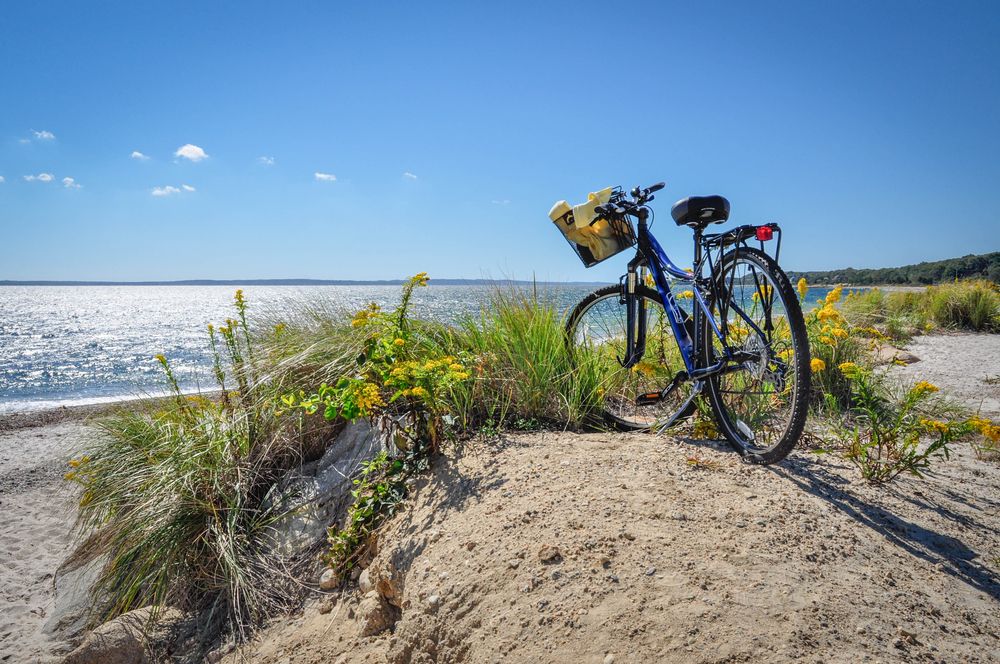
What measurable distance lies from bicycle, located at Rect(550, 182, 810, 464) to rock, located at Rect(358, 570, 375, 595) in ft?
6.46

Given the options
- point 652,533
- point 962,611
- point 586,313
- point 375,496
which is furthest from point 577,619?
point 586,313

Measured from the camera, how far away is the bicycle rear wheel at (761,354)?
2506mm

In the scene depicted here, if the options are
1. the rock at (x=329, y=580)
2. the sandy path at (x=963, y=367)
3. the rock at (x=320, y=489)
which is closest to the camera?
the rock at (x=329, y=580)

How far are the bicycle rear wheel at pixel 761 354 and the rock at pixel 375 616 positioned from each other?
2083 mm

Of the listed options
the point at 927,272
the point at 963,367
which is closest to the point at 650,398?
the point at 963,367

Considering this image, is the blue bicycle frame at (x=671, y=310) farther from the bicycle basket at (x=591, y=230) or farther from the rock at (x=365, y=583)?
the rock at (x=365, y=583)

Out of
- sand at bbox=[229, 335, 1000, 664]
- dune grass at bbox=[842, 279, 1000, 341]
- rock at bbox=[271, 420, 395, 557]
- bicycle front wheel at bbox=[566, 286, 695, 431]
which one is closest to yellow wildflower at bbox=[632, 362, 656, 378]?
bicycle front wheel at bbox=[566, 286, 695, 431]

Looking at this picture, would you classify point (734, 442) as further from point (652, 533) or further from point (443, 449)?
point (443, 449)

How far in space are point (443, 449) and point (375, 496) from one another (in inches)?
19.3

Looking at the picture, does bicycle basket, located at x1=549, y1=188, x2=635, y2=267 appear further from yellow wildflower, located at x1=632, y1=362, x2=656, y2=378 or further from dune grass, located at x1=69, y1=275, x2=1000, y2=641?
yellow wildflower, located at x1=632, y1=362, x2=656, y2=378

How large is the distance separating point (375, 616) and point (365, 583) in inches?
8.9

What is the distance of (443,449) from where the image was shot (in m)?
3.13

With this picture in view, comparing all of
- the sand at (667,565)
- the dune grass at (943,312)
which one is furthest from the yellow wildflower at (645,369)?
the dune grass at (943,312)

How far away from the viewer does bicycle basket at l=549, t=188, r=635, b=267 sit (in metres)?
3.75
